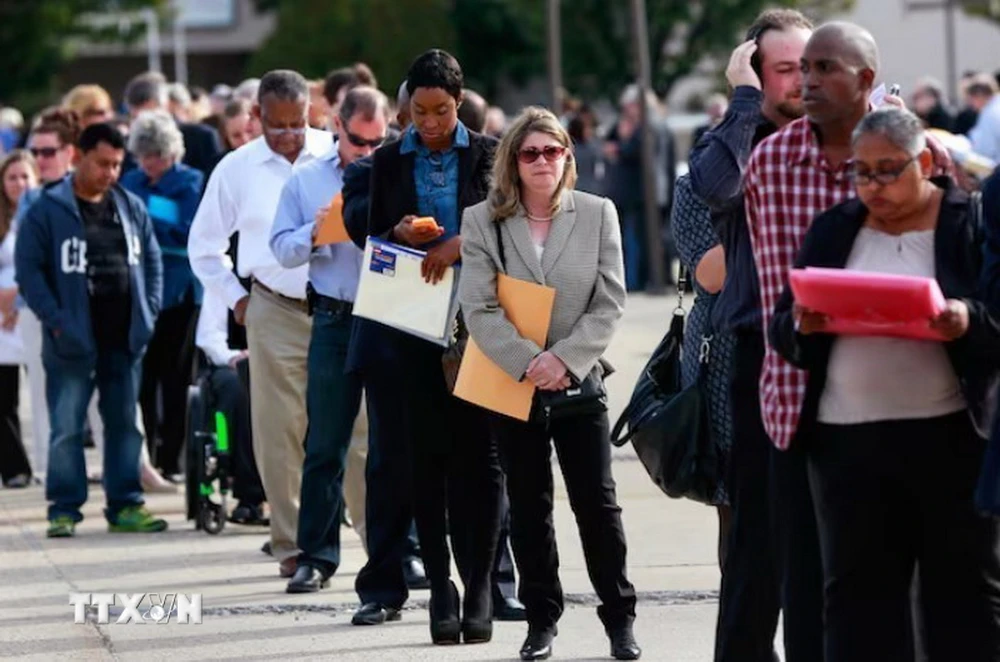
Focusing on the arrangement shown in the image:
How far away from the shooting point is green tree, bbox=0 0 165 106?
51938mm

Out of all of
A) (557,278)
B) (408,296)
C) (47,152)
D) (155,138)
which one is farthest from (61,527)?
(557,278)

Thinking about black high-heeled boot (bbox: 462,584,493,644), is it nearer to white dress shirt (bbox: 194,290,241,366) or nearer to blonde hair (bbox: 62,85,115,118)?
white dress shirt (bbox: 194,290,241,366)

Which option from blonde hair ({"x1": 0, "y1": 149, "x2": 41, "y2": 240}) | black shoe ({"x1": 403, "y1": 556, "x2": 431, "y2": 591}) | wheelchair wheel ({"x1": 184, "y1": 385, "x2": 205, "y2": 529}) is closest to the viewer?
black shoe ({"x1": 403, "y1": 556, "x2": 431, "y2": 591})

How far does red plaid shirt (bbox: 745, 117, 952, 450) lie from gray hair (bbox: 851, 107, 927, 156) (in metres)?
0.36

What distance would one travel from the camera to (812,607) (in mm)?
6191

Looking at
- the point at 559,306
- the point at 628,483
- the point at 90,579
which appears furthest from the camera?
the point at 628,483

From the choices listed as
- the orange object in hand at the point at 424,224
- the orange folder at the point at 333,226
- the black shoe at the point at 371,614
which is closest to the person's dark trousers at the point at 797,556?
the orange object in hand at the point at 424,224

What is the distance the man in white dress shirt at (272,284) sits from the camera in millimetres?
9914

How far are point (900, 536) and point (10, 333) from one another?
8802 mm

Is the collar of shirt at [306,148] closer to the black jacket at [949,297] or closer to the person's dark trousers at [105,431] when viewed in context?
the person's dark trousers at [105,431]

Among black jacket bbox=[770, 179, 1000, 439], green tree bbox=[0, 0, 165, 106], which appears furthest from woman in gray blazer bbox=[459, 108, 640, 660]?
green tree bbox=[0, 0, 165, 106]

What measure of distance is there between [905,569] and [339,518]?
4.09 metres

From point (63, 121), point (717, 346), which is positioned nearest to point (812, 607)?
point (717, 346)

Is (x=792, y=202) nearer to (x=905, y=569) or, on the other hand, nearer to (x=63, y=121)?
(x=905, y=569)
